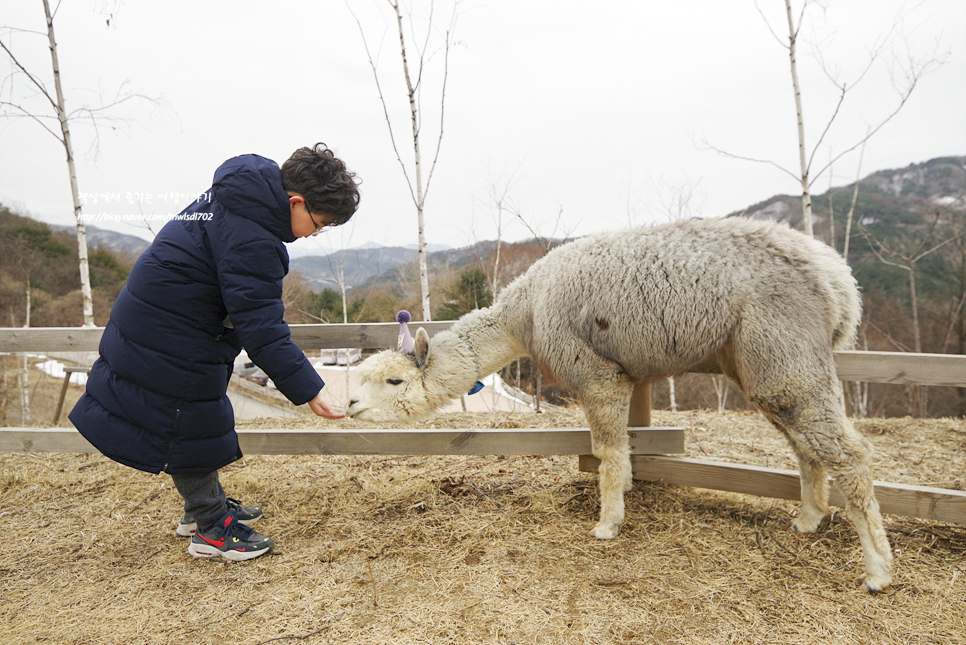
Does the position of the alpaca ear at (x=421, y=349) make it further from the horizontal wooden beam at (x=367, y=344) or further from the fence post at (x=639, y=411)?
the fence post at (x=639, y=411)

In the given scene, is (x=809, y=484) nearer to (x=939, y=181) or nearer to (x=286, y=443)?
(x=286, y=443)

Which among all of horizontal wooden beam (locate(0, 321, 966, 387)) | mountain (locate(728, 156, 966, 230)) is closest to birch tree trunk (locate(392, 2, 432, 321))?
horizontal wooden beam (locate(0, 321, 966, 387))

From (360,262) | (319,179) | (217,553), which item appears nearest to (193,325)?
(319,179)

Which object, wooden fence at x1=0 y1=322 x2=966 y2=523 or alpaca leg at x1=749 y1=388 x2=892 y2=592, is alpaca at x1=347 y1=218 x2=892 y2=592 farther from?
wooden fence at x1=0 y1=322 x2=966 y2=523

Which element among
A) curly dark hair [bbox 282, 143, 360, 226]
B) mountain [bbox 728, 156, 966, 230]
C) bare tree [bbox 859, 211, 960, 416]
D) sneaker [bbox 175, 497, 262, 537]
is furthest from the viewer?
mountain [bbox 728, 156, 966, 230]

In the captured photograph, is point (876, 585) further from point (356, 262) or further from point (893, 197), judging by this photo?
point (893, 197)

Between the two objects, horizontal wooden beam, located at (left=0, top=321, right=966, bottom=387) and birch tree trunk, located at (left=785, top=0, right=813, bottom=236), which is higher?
birch tree trunk, located at (left=785, top=0, right=813, bottom=236)

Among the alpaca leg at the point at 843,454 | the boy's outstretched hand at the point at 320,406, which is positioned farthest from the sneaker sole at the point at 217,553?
the alpaca leg at the point at 843,454

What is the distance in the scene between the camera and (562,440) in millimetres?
3705

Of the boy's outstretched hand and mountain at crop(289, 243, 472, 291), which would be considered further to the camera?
mountain at crop(289, 243, 472, 291)

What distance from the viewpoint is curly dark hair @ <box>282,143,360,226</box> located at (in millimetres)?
2498

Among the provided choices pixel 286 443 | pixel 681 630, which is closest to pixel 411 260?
pixel 286 443

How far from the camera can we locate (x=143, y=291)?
2525 mm

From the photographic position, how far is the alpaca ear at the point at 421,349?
336cm
